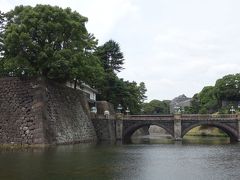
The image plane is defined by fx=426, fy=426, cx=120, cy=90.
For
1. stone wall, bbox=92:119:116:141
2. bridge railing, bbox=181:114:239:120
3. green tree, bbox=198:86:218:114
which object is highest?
green tree, bbox=198:86:218:114

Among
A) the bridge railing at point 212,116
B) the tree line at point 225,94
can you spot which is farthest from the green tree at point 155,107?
the bridge railing at point 212,116

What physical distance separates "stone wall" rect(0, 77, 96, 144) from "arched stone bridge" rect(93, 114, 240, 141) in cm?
1553

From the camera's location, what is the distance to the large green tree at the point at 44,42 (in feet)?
172

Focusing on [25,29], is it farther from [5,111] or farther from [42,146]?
[42,146]

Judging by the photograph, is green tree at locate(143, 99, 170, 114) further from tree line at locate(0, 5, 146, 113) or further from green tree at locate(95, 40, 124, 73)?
tree line at locate(0, 5, 146, 113)

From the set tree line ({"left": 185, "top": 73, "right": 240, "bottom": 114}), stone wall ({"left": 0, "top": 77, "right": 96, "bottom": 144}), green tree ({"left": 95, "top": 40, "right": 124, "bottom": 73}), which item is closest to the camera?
stone wall ({"left": 0, "top": 77, "right": 96, "bottom": 144})

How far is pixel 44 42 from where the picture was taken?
54.5 m

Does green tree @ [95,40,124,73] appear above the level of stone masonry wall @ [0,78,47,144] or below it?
above

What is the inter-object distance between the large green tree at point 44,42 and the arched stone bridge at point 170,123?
19.7 metres

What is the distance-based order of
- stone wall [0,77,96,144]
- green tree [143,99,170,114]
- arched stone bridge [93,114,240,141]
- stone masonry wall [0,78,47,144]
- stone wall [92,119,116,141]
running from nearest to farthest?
stone masonry wall [0,78,47,144] < stone wall [0,77,96,144] < arched stone bridge [93,114,240,141] < stone wall [92,119,116,141] < green tree [143,99,170,114]

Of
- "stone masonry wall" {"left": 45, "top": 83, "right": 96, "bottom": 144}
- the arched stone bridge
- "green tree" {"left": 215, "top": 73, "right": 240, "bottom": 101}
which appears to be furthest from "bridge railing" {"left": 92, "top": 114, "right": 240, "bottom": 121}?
"green tree" {"left": 215, "top": 73, "right": 240, "bottom": 101}

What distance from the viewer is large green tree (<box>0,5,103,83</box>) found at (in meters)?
52.5

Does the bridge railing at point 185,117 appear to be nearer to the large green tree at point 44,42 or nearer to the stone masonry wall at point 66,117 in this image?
the stone masonry wall at point 66,117

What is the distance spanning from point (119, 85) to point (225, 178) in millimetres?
64046
